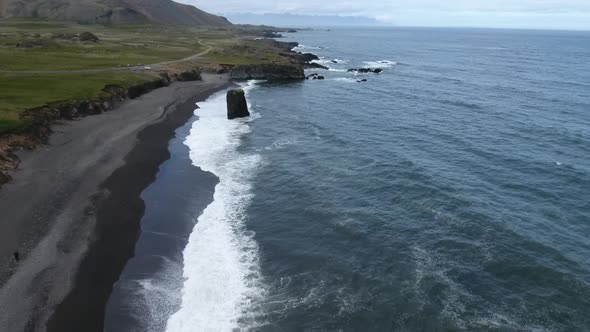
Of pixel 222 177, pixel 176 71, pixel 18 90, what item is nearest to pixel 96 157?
pixel 222 177

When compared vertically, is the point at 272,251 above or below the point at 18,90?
below

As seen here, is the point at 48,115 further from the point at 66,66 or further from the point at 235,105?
the point at 66,66

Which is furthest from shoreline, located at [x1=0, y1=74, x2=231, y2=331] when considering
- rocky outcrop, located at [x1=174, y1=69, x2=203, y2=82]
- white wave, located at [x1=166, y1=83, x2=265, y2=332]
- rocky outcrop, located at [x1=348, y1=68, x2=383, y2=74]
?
rocky outcrop, located at [x1=348, y1=68, x2=383, y2=74]

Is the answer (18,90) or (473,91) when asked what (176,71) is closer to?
(18,90)

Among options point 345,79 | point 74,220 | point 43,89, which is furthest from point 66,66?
point 74,220

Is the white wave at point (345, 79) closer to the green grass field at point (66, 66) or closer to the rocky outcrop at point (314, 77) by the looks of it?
the rocky outcrop at point (314, 77)

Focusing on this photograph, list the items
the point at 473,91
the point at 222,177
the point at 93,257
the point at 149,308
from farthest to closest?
the point at 473,91 < the point at 222,177 < the point at 93,257 < the point at 149,308
